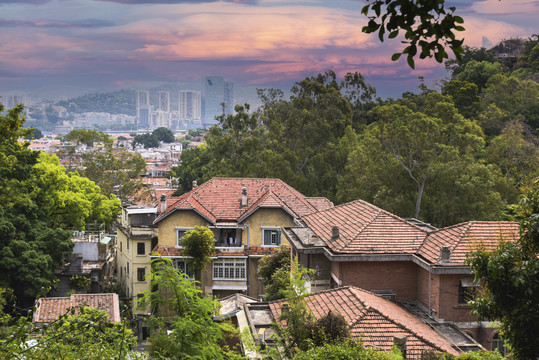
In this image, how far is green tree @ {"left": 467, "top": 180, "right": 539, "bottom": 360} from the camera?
9430mm

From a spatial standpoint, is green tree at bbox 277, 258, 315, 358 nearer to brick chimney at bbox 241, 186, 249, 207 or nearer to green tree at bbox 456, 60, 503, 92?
brick chimney at bbox 241, 186, 249, 207

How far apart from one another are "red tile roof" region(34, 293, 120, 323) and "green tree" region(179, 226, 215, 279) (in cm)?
668

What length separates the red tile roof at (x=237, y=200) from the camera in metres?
35.1

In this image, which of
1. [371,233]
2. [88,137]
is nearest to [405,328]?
[371,233]

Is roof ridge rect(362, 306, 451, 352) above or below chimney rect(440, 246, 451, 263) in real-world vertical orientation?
below

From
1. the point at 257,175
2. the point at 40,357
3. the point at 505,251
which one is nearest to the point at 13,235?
the point at 257,175

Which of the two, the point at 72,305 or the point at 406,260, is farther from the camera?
the point at 72,305

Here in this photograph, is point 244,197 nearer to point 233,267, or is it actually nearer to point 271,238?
point 271,238

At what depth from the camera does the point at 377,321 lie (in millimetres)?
15914

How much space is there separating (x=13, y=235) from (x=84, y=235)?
1025cm

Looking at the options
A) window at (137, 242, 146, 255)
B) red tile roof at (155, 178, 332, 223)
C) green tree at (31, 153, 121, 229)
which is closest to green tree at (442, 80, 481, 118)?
red tile roof at (155, 178, 332, 223)

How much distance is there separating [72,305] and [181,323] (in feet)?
55.9

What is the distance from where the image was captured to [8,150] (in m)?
23.6

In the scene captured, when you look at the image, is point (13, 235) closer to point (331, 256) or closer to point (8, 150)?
point (8, 150)
